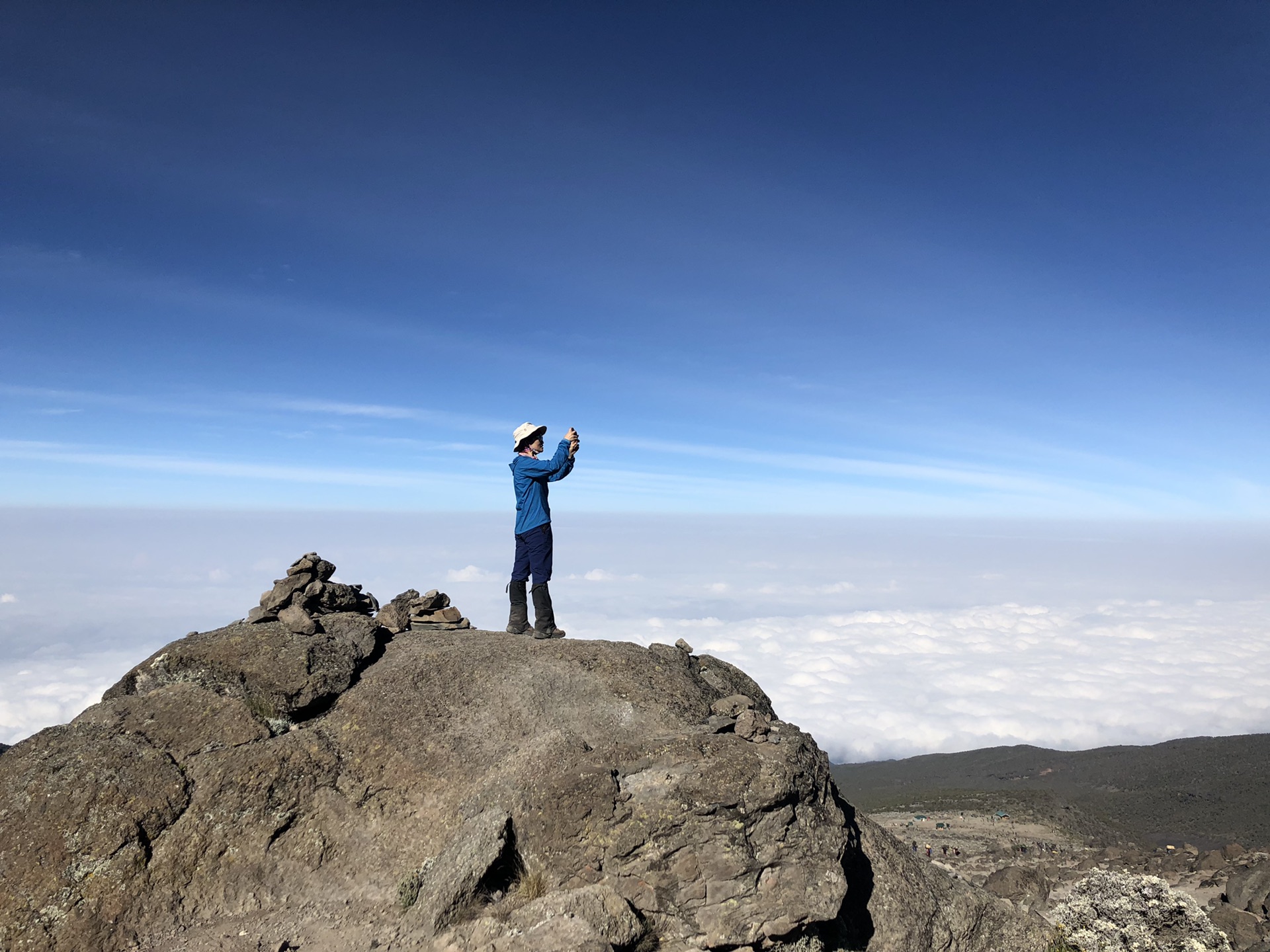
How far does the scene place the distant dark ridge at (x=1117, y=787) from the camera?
43219 mm

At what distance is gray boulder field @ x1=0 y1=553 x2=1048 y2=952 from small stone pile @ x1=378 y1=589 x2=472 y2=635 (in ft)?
5.61

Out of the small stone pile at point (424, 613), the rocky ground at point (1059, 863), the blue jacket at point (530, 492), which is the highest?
the blue jacket at point (530, 492)

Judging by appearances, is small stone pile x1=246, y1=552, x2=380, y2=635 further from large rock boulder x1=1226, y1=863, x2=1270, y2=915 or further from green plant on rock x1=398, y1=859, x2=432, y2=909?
large rock boulder x1=1226, y1=863, x2=1270, y2=915

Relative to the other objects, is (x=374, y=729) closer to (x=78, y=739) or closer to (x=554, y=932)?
(x=78, y=739)

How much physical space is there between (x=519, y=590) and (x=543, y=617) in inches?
31.6

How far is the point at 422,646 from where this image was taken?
11711 millimetres

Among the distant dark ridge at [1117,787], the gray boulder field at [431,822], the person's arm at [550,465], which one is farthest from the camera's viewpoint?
the distant dark ridge at [1117,787]

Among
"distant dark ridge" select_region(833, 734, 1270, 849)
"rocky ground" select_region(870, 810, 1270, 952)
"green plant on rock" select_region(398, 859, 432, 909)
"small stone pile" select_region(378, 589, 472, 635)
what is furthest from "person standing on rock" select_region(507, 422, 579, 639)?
"distant dark ridge" select_region(833, 734, 1270, 849)

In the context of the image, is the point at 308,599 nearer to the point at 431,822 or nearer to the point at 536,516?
the point at 536,516

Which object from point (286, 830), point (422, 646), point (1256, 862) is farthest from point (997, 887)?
point (286, 830)

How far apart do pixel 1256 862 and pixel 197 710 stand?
127 ft

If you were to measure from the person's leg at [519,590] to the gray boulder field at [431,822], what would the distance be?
81.1 inches

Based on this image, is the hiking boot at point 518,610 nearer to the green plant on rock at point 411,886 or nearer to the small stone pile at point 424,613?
the small stone pile at point 424,613

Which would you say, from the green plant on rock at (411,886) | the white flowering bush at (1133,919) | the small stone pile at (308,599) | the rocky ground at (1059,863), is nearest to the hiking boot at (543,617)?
the small stone pile at (308,599)
